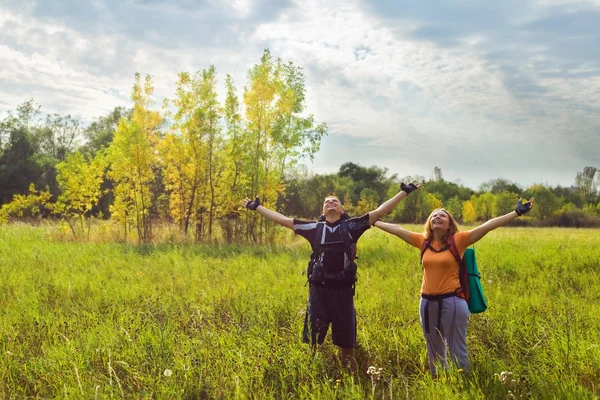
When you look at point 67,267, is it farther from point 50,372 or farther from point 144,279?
point 50,372

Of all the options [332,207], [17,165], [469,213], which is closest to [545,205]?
[469,213]

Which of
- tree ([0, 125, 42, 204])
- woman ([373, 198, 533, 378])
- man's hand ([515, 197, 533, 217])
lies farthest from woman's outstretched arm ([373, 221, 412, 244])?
tree ([0, 125, 42, 204])

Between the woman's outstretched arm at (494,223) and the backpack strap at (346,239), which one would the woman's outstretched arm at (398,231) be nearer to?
the backpack strap at (346,239)

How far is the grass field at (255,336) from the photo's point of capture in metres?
3.95

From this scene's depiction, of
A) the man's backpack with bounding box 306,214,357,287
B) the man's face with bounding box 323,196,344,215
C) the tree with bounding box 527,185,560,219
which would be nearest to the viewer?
the man's backpack with bounding box 306,214,357,287

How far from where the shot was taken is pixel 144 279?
8.89m

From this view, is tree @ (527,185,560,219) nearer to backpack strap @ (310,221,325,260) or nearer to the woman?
the woman

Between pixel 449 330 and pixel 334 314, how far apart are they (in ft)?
3.72

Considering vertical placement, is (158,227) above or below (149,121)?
below

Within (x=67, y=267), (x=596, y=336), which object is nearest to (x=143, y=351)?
(x=596, y=336)

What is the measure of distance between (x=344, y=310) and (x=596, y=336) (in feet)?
10.3

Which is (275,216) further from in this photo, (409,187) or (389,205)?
(409,187)

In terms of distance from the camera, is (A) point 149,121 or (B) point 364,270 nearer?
(B) point 364,270

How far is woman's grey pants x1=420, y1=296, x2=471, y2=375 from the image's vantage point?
408 cm
